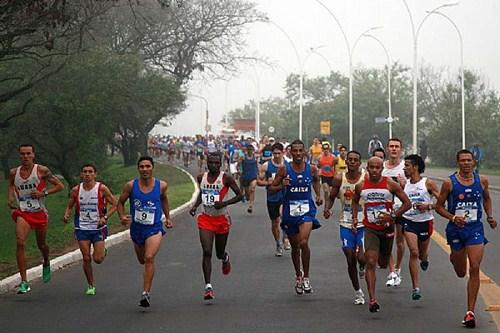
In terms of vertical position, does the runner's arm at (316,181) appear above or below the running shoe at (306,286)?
above

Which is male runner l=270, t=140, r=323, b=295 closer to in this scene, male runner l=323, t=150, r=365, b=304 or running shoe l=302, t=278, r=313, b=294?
running shoe l=302, t=278, r=313, b=294

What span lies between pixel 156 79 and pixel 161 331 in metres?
33.3

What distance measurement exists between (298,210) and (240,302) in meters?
1.46

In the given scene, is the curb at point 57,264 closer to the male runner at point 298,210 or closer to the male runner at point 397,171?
the male runner at point 298,210

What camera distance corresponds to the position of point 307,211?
12.3m

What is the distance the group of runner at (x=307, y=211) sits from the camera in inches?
407

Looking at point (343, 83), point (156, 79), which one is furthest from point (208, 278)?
point (343, 83)

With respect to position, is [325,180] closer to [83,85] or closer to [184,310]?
[83,85]

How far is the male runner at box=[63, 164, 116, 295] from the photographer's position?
12.3m

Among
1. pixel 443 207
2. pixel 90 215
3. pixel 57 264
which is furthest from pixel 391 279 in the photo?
pixel 57 264

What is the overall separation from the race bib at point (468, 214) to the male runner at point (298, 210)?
2.43 m

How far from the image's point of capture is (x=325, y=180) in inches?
993

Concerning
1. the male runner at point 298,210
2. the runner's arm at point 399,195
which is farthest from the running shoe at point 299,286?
the runner's arm at point 399,195

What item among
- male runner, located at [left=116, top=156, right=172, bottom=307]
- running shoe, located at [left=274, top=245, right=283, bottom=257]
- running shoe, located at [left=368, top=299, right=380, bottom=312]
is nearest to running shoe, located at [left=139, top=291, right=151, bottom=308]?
male runner, located at [left=116, top=156, right=172, bottom=307]
